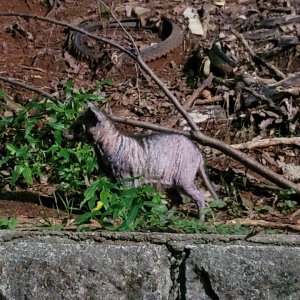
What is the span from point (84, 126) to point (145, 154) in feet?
1.84

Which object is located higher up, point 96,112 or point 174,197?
point 96,112

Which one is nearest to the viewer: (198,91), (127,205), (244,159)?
(127,205)

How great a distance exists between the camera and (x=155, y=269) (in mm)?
3391

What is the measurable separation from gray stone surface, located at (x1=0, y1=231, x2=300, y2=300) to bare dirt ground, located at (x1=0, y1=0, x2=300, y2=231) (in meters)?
3.24

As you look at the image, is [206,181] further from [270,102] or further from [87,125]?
[270,102]

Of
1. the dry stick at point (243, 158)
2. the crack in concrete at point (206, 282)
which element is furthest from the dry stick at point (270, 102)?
the crack in concrete at point (206, 282)

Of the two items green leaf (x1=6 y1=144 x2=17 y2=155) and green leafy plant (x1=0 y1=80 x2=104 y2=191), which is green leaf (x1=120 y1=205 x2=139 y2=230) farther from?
green leaf (x1=6 y1=144 x2=17 y2=155)

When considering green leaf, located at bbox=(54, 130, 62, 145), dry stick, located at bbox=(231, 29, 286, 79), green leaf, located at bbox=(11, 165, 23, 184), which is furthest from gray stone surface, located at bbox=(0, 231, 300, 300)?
dry stick, located at bbox=(231, 29, 286, 79)

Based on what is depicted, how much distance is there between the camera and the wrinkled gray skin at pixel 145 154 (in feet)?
23.7

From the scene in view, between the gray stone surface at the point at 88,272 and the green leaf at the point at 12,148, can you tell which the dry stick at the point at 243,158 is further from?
the gray stone surface at the point at 88,272

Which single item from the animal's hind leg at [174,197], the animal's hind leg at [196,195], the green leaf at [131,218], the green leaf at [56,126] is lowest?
the animal's hind leg at [174,197]

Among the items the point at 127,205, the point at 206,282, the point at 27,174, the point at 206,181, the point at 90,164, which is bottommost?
the point at 206,181

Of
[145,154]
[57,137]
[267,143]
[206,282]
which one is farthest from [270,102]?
[206,282]

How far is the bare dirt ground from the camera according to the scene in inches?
308
